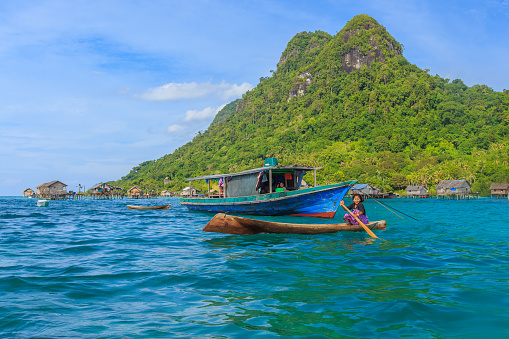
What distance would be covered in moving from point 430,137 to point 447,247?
151414 mm

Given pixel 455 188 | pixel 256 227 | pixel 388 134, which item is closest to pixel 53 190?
pixel 256 227

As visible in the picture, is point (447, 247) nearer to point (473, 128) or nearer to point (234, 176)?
point (234, 176)

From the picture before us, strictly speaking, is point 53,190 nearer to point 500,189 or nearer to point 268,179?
point 268,179

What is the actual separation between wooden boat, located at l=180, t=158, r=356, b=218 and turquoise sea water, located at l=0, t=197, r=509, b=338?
30.4 feet

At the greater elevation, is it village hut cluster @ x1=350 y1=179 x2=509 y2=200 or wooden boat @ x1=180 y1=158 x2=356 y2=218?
wooden boat @ x1=180 y1=158 x2=356 y2=218

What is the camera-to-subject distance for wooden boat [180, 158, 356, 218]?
69.8ft

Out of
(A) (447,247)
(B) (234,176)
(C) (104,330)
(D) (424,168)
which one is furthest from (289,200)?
(D) (424,168)

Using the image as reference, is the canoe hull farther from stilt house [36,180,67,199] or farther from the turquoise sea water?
stilt house [36,180,67,199]

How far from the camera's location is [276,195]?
75.3 ft

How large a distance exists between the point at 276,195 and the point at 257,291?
53.8ft

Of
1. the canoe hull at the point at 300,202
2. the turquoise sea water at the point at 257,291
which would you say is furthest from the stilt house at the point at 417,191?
the turquoise sea water at the point at 257,291

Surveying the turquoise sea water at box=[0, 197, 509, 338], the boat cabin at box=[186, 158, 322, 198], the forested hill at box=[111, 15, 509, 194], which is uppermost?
the forested hill at box=[111, 15, 509, 194]

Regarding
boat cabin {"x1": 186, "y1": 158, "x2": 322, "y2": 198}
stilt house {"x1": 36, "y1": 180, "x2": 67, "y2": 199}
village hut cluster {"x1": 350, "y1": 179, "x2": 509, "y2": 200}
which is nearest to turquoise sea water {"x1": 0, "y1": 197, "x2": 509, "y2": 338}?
boat cabin {"x1": 186, "y1": 158, "x2": 322, "y2": 198}

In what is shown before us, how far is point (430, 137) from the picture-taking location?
147 m
